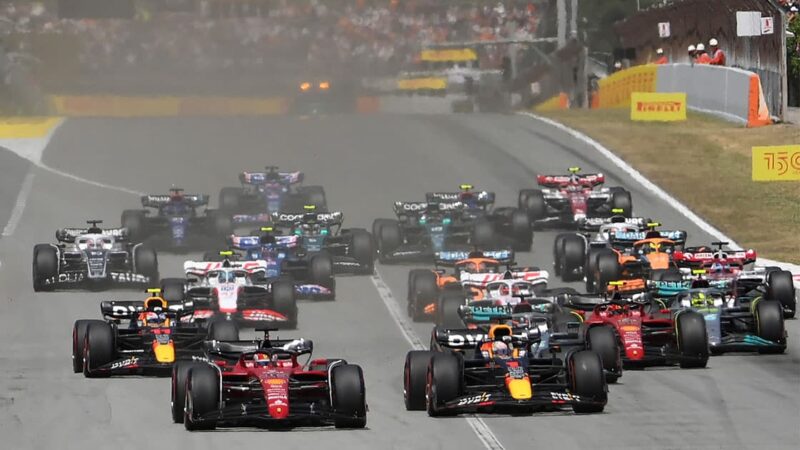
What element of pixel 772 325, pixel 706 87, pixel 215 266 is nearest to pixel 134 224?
pixel 215 266

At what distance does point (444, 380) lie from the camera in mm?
21547

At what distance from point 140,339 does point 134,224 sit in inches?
536

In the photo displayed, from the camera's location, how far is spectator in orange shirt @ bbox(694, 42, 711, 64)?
59000 mm

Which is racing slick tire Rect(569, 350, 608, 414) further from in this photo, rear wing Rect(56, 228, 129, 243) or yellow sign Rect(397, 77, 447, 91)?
yellow sign Rect(397, 77, 447, 91)

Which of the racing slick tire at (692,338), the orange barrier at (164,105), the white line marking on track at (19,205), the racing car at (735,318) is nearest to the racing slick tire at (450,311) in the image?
the racing car at (735,318)

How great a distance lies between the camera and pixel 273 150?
173ft

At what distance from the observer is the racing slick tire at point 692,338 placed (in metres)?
24.8

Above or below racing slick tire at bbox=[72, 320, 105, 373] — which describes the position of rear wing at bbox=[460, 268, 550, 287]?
above

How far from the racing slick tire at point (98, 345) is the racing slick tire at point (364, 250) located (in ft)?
36.5

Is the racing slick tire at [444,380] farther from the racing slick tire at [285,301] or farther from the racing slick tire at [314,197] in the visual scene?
the racing slick tire at [314,197]

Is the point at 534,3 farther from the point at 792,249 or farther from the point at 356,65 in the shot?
the point at 792,249

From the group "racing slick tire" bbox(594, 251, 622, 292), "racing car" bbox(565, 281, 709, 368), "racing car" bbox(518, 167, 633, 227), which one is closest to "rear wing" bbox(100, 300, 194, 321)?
"racing car" bbox(565, 281, 709, 368)

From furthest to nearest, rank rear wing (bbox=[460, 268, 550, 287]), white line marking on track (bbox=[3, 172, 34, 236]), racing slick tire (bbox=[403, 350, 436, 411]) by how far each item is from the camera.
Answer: white line marking on track (bbox=[3, 172, 34, 236]) < rear wing (bbox=[460, 268, 550, 287]) < racing slick tire (bbox=[403, 350, 436, 411])

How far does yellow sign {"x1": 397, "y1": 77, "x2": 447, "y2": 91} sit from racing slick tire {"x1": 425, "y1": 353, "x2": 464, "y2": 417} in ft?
176
